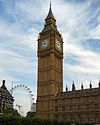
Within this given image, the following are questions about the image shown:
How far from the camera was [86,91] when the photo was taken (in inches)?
3760

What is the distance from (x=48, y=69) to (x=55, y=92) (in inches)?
375

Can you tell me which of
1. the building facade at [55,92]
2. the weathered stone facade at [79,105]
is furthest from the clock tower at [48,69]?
the weathered stone facade at [79,105]

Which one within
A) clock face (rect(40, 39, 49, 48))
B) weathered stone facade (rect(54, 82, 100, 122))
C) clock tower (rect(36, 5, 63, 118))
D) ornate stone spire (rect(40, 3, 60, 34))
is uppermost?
ornate stone spire (rect(40, 3, 60, 34))

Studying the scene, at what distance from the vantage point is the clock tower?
10175 cm

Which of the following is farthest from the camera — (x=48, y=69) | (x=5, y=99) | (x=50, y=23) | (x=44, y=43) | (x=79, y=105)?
(x=50, y=23)

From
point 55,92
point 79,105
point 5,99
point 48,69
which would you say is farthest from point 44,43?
point 79,105

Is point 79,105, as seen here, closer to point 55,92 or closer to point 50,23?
point 55,92

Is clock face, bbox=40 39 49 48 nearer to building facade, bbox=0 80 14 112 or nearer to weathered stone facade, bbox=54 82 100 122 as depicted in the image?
weathered stone facade, bbox=54 82 100 122

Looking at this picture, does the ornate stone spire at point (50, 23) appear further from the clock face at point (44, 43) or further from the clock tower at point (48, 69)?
the clock face at point (44, 43)

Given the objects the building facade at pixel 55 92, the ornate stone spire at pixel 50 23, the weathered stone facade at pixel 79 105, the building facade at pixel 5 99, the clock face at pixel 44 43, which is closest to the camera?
the weathered stone facade at pixel 79 105

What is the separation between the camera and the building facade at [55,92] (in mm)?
92125

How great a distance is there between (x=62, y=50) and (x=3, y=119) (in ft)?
215

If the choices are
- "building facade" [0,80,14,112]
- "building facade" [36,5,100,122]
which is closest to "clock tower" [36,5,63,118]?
"building facade" [36,5,100,122]

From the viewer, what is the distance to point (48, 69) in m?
105
